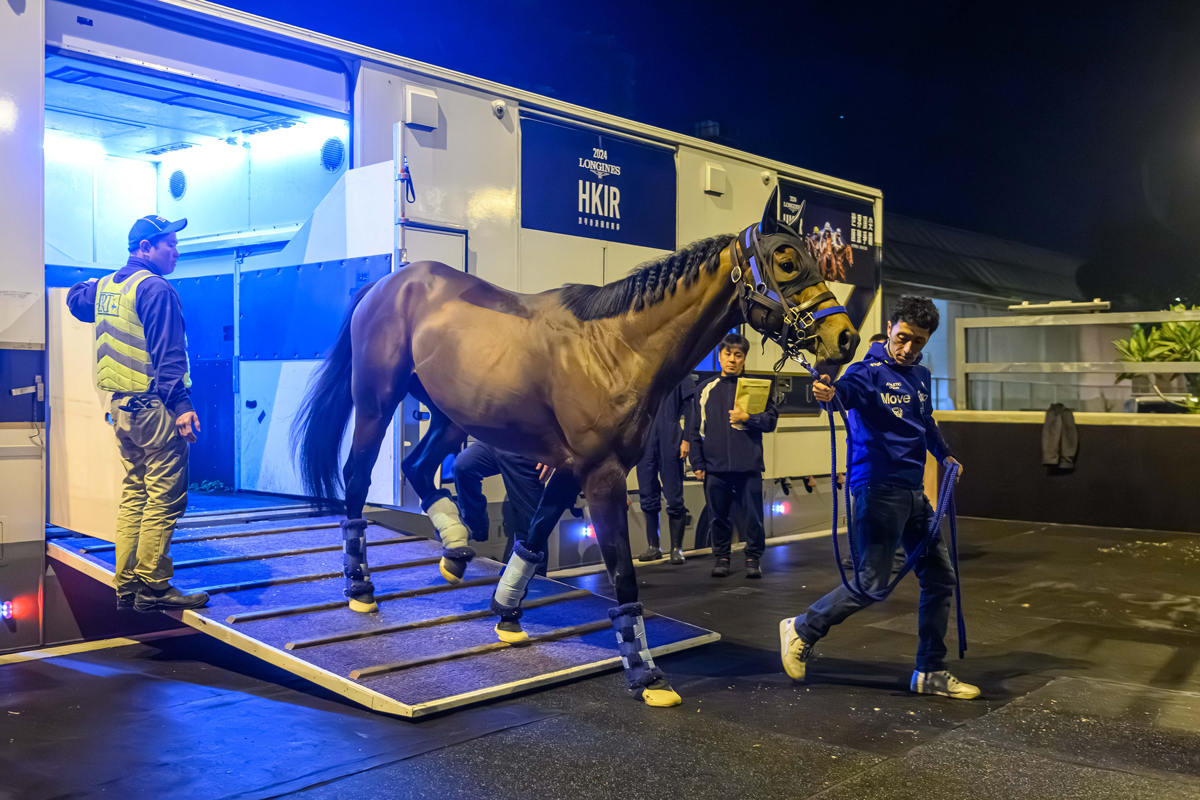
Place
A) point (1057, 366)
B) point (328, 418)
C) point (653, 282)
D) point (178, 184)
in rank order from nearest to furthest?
point (653, 282) → point (328, 418) → point (178, 184) → point (1057, 366)

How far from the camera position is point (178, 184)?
7488 mm

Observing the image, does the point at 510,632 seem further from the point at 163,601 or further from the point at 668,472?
the point at 668,472

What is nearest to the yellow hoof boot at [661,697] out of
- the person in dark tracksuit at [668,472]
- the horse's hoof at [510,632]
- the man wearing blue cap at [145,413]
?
the horse's hoof at [510,632]

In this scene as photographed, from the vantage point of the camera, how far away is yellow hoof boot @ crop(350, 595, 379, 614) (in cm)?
448

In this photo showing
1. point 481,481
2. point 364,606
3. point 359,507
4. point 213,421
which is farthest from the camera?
point 213,421

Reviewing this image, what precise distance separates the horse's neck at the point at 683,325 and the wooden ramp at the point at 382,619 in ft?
4.39

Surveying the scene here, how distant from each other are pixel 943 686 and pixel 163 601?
3.47 metres

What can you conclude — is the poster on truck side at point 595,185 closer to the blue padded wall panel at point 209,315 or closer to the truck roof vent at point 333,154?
the truck roof vent at point 333,154

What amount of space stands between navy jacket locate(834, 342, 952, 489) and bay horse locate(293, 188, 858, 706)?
399 mm

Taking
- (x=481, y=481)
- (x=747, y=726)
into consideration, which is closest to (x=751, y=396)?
(x=481, y=481)

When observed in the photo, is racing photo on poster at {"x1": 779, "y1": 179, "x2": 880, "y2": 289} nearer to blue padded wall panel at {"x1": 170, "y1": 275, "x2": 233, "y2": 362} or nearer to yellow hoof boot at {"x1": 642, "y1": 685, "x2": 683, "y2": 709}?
blue padded wall panel at {"x1": 170, "y1": 275, "x2": 233, "y2": 362}

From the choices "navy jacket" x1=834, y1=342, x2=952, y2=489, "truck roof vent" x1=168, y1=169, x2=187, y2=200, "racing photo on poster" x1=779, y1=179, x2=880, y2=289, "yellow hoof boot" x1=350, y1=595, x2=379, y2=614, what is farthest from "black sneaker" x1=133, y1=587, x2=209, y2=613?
"racing photo on poster" x1=779, y1=179, x2=880, y2=289

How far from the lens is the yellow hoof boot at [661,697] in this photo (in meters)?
3.77

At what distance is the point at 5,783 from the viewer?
2980 mm
